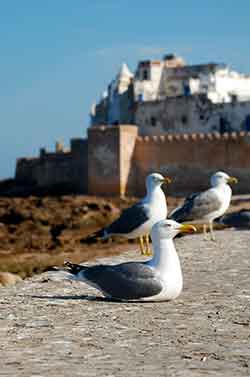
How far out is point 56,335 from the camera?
18.6ft

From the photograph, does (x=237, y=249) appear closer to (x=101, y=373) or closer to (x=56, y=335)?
(x=56, y=335)

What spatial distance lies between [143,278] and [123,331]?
3.34 feet

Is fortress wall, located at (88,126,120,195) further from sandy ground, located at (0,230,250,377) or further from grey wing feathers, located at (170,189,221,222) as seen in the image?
sandy ground, located at (0,230,250,377)

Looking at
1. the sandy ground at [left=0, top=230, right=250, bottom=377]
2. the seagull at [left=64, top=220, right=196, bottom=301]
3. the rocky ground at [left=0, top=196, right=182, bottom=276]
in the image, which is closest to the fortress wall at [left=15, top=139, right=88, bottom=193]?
the rocky ground at [left=0, top=196, right=182, bottom=276]

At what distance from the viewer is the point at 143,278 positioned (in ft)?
22.2

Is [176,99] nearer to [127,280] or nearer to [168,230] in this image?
[168,230]

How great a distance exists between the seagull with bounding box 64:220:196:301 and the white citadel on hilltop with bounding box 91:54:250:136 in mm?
34973

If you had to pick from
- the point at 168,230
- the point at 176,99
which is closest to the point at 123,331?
the point at 168,230

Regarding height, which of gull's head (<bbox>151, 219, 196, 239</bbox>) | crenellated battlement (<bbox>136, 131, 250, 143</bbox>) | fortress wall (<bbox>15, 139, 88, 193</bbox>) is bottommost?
fortress wall (<bbox>15, 139, 88, 193</bbox>)

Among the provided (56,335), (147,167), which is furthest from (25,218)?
(56,335)

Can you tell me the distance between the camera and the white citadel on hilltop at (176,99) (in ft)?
139

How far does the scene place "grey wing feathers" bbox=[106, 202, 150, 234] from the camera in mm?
10016

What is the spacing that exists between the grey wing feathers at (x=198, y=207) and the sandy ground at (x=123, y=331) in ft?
10.3

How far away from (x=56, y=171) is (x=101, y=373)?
31.8m
